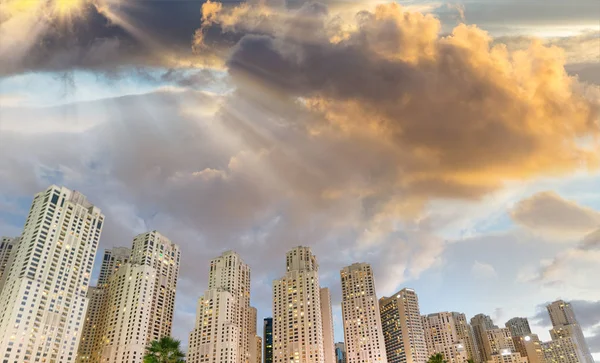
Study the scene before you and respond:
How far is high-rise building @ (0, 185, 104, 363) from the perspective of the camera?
15512 cm

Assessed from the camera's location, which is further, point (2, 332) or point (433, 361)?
point (2, 332)

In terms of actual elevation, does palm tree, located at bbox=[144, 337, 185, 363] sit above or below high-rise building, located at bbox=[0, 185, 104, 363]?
below

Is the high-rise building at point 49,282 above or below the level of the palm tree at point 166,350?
above

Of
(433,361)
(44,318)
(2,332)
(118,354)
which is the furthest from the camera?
(118,354)

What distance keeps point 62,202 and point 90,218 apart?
577 inches

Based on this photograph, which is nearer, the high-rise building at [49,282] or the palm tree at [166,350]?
the palm tree at [166,350]

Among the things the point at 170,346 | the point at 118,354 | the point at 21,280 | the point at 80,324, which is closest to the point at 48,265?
the point at 21,280

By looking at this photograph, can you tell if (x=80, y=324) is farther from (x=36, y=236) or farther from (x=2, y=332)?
(x=36, y=236)

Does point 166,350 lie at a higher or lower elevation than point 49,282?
lower

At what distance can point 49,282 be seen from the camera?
168750mm

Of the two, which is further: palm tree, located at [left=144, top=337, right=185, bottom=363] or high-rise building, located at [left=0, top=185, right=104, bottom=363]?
high-rise building, located at [left=0, top=185, right=104, bottom=363]

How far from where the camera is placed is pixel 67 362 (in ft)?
551

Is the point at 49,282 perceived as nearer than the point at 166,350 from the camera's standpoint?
No

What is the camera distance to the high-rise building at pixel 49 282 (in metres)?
155
